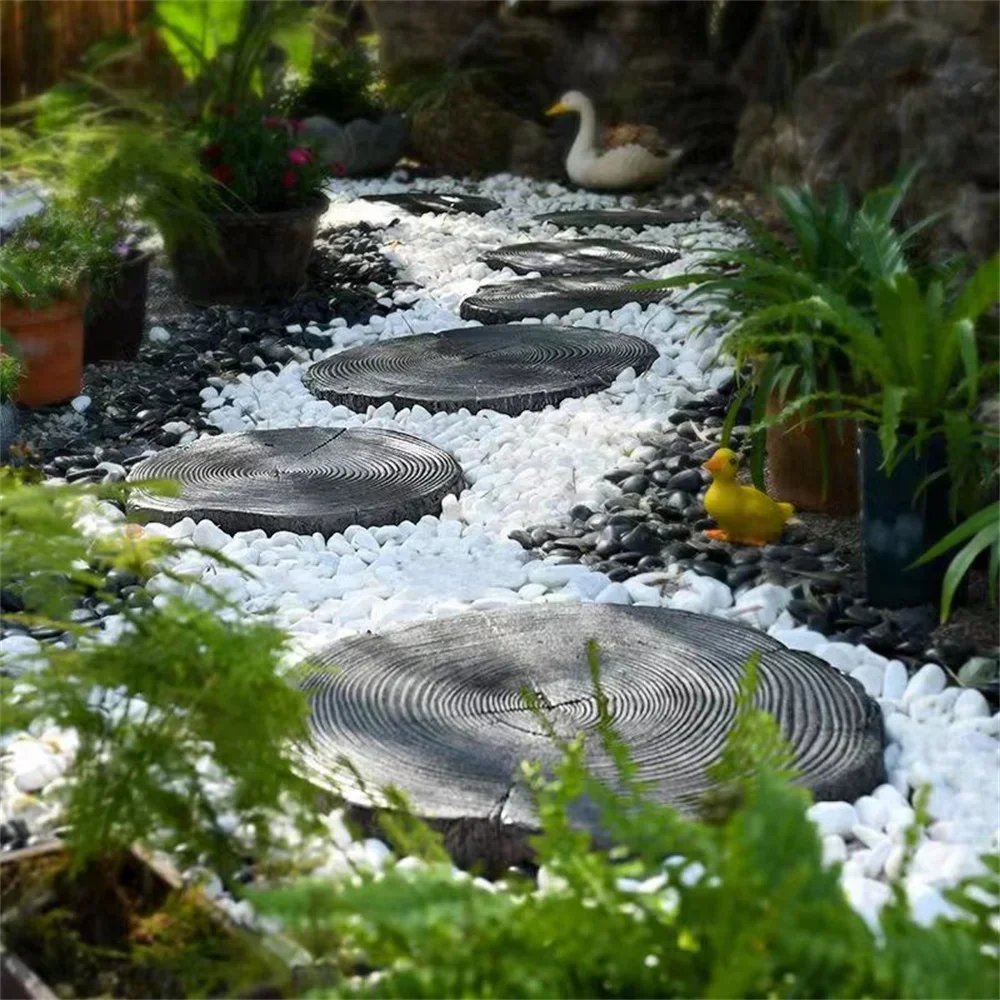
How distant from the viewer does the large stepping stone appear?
A: 2.64 m

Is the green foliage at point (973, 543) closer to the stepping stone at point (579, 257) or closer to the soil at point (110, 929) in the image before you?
the soil at point (110, 929)

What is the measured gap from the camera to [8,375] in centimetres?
459

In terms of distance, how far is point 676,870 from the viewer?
159cm

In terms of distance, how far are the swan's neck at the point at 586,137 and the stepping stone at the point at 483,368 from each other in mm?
3550

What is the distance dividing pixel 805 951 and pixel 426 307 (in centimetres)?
532

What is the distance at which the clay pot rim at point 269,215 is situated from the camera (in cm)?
647

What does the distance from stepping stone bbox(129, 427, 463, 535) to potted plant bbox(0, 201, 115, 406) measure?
0.69 m

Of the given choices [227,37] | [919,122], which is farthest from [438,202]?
[919,122]

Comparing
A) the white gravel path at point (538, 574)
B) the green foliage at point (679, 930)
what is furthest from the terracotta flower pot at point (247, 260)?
the green foliage at point (679, 930)

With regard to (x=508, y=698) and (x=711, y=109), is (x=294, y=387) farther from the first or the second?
(x=711, y=109)

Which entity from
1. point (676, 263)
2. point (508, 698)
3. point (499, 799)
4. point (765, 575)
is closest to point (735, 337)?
point (765, 575)

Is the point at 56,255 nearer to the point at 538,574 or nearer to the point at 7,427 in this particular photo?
the point at 7,427

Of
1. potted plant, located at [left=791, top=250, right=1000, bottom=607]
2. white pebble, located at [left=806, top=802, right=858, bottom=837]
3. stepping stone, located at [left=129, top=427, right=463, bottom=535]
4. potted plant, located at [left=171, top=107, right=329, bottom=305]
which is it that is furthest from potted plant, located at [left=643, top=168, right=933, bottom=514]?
potted plant, located at [left=171, top=107, right=329, bottom=305]

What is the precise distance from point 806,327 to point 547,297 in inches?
120
